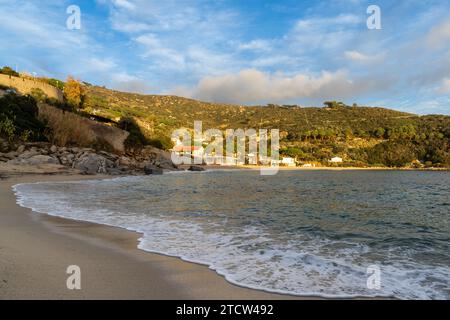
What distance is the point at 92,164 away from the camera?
116 feet

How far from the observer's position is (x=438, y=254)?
732 centimetres

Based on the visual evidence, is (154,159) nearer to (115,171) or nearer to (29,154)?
(115,171)

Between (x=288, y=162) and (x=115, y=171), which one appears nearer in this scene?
(x=115, y=171)

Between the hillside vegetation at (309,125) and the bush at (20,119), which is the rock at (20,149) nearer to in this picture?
the bush at (20,119)

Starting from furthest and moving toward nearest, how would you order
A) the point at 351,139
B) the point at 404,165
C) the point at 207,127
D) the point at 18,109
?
the point at 207,127 → the point at 351,139 → the point at 404,165 → the point at 18,109

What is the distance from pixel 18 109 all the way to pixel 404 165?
99168mm

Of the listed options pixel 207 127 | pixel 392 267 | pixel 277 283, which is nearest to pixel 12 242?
pixel 277 283

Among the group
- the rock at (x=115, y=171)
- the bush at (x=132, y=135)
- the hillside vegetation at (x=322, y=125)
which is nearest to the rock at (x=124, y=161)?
the rock at (x=115, y=171)

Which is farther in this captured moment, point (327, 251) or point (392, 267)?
point (327, 251)

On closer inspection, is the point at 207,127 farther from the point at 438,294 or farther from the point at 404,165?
the point at 438,294

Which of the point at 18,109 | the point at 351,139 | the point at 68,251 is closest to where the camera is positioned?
the point at 68,251
